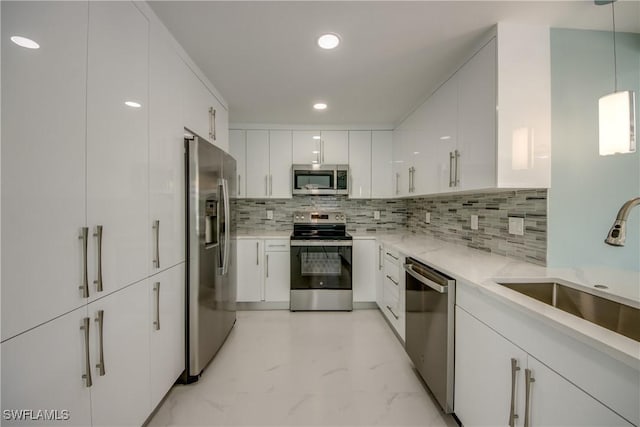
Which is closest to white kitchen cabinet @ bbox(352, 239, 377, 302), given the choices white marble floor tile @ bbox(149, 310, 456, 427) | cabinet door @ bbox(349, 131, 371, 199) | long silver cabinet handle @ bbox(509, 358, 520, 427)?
white marble floor tile @ bbox(149, 310, 456, 427)

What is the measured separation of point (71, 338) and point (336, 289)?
8.17 feet

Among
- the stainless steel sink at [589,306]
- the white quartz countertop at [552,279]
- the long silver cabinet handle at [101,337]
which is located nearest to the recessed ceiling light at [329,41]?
the white quartz countertop at [552,279]

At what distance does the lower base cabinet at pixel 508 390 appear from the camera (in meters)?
0.81

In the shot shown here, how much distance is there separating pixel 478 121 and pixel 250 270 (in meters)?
2.66

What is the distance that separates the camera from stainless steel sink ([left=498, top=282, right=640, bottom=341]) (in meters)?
1.06

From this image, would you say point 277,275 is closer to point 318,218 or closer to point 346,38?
point 318,218

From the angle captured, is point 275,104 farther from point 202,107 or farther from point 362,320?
point 362,320

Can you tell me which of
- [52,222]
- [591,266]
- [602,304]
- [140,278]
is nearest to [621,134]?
[602,304]

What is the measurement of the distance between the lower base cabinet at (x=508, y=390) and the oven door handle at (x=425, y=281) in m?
0.13

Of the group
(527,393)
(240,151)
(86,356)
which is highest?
(240,151)

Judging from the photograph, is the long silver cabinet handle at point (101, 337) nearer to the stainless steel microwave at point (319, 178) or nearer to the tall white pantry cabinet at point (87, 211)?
the tall white pantry cabinet at point (87, 211)

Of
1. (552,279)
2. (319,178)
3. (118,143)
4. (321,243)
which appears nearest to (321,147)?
(319,178)

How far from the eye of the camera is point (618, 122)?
3.74ft

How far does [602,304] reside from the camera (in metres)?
1.14
